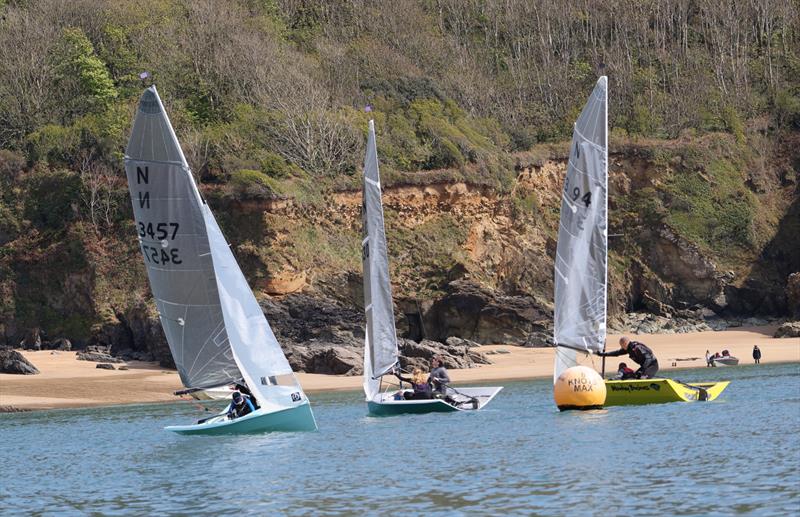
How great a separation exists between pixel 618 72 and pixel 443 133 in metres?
17.1

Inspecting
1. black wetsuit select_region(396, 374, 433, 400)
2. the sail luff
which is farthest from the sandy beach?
the sail luff

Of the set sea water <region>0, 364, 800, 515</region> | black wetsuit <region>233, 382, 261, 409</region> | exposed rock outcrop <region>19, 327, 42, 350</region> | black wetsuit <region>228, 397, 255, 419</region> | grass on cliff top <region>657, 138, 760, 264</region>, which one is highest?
grass on cliff top <region>657, 138, 760, 264</region>

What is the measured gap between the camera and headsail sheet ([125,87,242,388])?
27.1m

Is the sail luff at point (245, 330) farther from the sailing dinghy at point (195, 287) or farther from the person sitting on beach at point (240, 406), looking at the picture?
the person sitting on beach at point (240, 406)

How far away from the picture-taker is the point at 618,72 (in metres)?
77.1

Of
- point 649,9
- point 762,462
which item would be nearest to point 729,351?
point 762,462

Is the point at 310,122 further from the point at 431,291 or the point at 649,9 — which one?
the point at 649,9

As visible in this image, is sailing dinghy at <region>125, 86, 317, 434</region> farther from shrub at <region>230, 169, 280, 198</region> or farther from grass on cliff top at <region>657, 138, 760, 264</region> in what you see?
grass on cliff top at <region>657, 138, 760, 264</region>

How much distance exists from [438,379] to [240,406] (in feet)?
19.2

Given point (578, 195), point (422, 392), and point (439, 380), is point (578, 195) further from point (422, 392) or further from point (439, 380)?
point (422, 392)

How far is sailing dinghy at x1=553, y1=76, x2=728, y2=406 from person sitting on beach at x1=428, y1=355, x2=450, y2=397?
2.84 m

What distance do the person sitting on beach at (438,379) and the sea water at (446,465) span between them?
3.41 ft

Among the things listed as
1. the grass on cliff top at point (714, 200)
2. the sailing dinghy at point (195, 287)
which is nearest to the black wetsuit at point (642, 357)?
the sailing dinghy at point (195, 287)

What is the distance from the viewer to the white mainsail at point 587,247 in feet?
104
